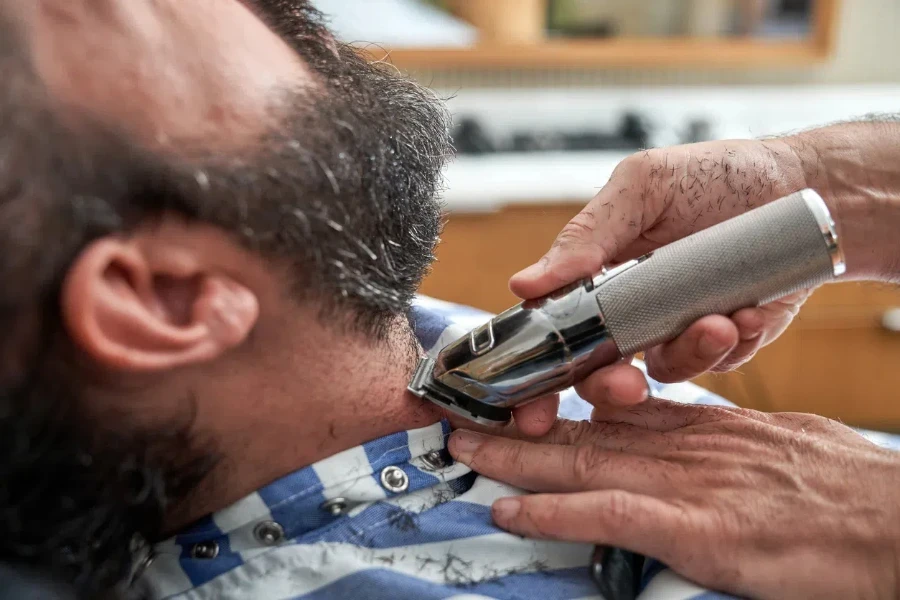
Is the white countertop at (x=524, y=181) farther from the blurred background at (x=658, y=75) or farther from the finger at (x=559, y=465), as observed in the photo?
the finger at (x=559, y=465)

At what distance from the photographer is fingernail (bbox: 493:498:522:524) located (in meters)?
0.57

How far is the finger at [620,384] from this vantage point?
22.7 inches

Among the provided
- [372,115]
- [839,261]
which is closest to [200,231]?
[372,115]

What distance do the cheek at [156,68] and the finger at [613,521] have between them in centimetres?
36

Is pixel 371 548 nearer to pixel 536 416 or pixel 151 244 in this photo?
pixel 536 416

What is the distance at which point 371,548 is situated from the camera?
57 centimetres

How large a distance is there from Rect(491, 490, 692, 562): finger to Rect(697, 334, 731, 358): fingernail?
Result: 119 mm

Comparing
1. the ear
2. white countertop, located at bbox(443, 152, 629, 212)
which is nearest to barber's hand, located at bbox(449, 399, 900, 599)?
the ear

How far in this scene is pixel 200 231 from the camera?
0.52m

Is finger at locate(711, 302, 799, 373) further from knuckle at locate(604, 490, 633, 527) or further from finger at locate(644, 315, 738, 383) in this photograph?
knuckle at locate(604, 490, 633, 527)

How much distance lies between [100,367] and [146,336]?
4 centimetres

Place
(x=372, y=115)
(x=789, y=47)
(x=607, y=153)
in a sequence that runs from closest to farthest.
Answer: (x=372, y=115) → (x=607, y=153) → (x=789, y=47)

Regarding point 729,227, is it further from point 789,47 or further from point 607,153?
point 789,47

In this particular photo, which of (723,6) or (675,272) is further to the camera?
(723,6)
